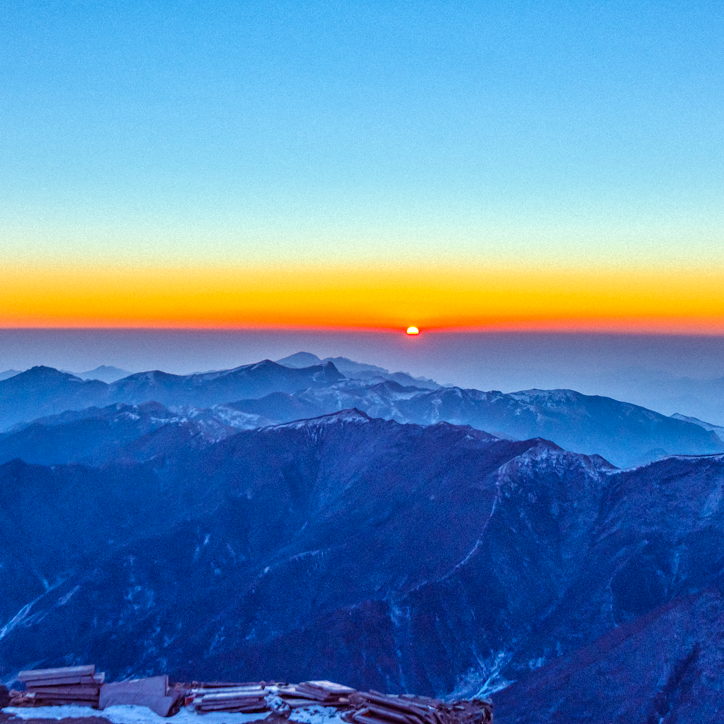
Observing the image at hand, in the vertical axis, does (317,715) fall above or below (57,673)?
below

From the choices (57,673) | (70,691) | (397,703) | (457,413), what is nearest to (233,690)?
(70,691)

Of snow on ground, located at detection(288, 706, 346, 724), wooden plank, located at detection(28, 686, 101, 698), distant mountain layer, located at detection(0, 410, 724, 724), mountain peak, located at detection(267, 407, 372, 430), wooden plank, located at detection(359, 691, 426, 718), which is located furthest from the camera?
mountain peak, located at detection(267, 407, 372, 430)

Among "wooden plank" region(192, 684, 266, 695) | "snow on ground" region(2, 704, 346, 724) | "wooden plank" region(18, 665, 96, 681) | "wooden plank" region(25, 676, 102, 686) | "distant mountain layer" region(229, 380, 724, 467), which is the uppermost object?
"wooden plank" region(18, 665, 96, 681)

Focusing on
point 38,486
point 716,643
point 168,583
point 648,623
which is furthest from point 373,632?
point 38,486

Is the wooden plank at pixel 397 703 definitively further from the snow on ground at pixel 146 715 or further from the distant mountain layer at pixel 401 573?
the distant mountain layer at pixel 401 573

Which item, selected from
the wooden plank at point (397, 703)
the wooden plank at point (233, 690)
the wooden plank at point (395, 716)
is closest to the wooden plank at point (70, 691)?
the wooden plank at point (233, 690)

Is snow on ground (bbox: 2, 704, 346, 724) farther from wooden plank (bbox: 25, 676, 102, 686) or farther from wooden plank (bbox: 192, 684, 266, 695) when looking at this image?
wooden plank (bbox: 192, 684, 266, 695)

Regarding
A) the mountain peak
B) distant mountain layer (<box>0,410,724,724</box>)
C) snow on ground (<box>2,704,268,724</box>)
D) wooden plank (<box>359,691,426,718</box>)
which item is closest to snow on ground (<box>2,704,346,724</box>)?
snow on ground (<box>2,704,268,724</box>)

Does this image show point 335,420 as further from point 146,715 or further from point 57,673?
point 146,715
